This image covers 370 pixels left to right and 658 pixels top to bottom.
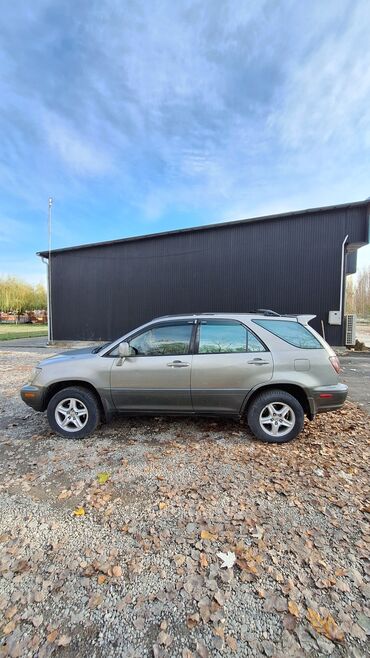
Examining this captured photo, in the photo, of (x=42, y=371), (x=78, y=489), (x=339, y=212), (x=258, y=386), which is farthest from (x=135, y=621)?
(x=339, y=212)

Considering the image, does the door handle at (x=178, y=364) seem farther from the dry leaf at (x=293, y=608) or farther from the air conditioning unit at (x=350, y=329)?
the air conditioning unit at (x=350, y=329)

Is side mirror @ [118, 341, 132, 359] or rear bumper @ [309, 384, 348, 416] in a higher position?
side mirror @ [118, 341, 132, 359]

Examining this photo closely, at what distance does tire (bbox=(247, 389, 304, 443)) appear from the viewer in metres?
3.88

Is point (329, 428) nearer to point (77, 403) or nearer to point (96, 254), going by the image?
point (77, 403)

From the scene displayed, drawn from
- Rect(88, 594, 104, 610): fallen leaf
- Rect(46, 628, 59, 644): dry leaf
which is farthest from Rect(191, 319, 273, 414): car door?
Rect(46, 628, 59, 644): dry leaf

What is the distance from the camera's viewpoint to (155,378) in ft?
13.1

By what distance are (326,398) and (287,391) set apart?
0.47 meters

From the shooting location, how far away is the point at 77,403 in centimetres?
414

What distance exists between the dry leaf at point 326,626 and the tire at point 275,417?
7.14 ft

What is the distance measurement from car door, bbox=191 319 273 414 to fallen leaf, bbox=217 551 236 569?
1.89 m

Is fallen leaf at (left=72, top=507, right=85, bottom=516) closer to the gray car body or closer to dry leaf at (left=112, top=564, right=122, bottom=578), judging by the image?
dry leaf at (left=112, top=564, right=122, bottom=578)

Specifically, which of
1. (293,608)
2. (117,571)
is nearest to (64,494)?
(117,571)

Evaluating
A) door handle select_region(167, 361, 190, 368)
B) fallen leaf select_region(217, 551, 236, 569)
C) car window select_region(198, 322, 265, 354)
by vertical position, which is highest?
car window select_region(198, 322, 265, 354)

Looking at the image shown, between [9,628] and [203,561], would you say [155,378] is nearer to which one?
[203,561]
